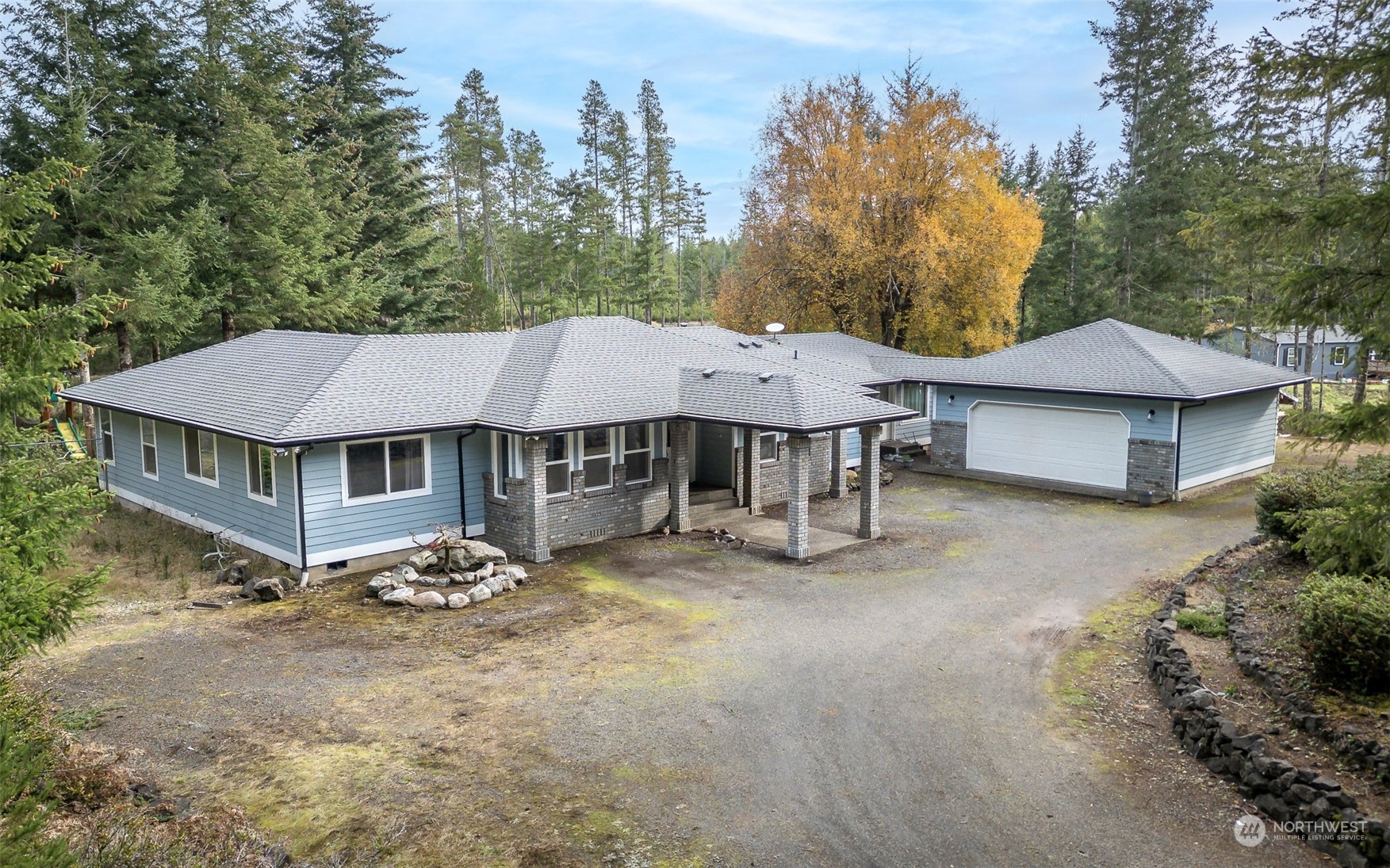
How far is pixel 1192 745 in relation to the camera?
7.57m

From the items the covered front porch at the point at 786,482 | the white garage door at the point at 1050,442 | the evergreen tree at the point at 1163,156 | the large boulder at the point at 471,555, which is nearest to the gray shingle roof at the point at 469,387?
the covered front porch at the point at 786,482

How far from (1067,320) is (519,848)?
3723 cm

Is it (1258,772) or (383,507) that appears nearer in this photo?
(1258,772)

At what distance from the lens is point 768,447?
18891mm

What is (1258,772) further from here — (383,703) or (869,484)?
(869,484)

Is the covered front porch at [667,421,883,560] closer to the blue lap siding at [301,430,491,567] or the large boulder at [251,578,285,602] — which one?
the blue lap siding at [301,430,491,567]

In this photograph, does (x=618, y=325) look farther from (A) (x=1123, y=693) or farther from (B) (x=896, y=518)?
(A) (x=1123, y=693)

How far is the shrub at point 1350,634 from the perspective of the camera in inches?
297

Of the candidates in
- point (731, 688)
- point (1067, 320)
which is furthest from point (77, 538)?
point (1067, 320)

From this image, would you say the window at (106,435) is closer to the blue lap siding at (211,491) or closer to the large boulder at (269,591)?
the blue lap siding at (211,491)

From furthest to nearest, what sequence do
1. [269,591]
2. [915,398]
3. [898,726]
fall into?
[915,398] < [269,591] < [898,726]

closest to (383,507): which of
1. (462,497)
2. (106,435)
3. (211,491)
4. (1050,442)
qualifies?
(462,497)

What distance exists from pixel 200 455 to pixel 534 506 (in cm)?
721

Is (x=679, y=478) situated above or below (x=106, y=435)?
below
